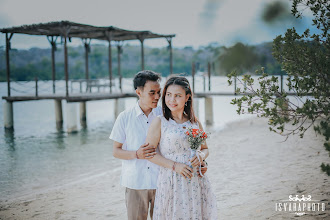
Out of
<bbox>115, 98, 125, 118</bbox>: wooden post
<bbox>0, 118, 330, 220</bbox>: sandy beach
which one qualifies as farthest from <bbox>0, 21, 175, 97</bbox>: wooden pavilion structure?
<bbox>0, 118, 330, 220</bbox>: sandy beach

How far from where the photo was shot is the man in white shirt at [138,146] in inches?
113

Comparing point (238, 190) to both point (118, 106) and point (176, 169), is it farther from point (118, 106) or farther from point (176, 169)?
point (118, 106)

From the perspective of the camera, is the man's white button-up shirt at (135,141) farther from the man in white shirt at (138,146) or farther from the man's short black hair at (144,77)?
the man's short black hair at (144,77)

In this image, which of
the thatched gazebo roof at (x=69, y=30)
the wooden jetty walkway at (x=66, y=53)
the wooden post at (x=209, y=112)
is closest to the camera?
the thatched gazebo roof at (x=69, y=30)

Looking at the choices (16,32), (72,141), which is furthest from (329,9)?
(16,32)

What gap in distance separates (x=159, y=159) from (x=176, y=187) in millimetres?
261

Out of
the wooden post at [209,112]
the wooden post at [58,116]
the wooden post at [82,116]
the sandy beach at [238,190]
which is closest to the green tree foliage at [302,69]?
the sandy beach at [238,190]

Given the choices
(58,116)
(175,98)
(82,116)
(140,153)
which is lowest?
(82,116)

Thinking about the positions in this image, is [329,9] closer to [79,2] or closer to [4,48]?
[4,48]

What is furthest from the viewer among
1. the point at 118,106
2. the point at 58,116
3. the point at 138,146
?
the point at 118,106

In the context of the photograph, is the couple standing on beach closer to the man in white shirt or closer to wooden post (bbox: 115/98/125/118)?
the man in white shirt

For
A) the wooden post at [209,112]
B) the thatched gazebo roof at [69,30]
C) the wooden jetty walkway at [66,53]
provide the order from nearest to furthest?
the thatched gazebo roof at [69,30], the wooden jetty walkway at [66,53], the wooden post at [209,112]

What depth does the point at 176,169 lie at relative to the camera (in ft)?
8.73

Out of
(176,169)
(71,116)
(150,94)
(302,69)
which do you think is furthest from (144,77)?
(71,116)
